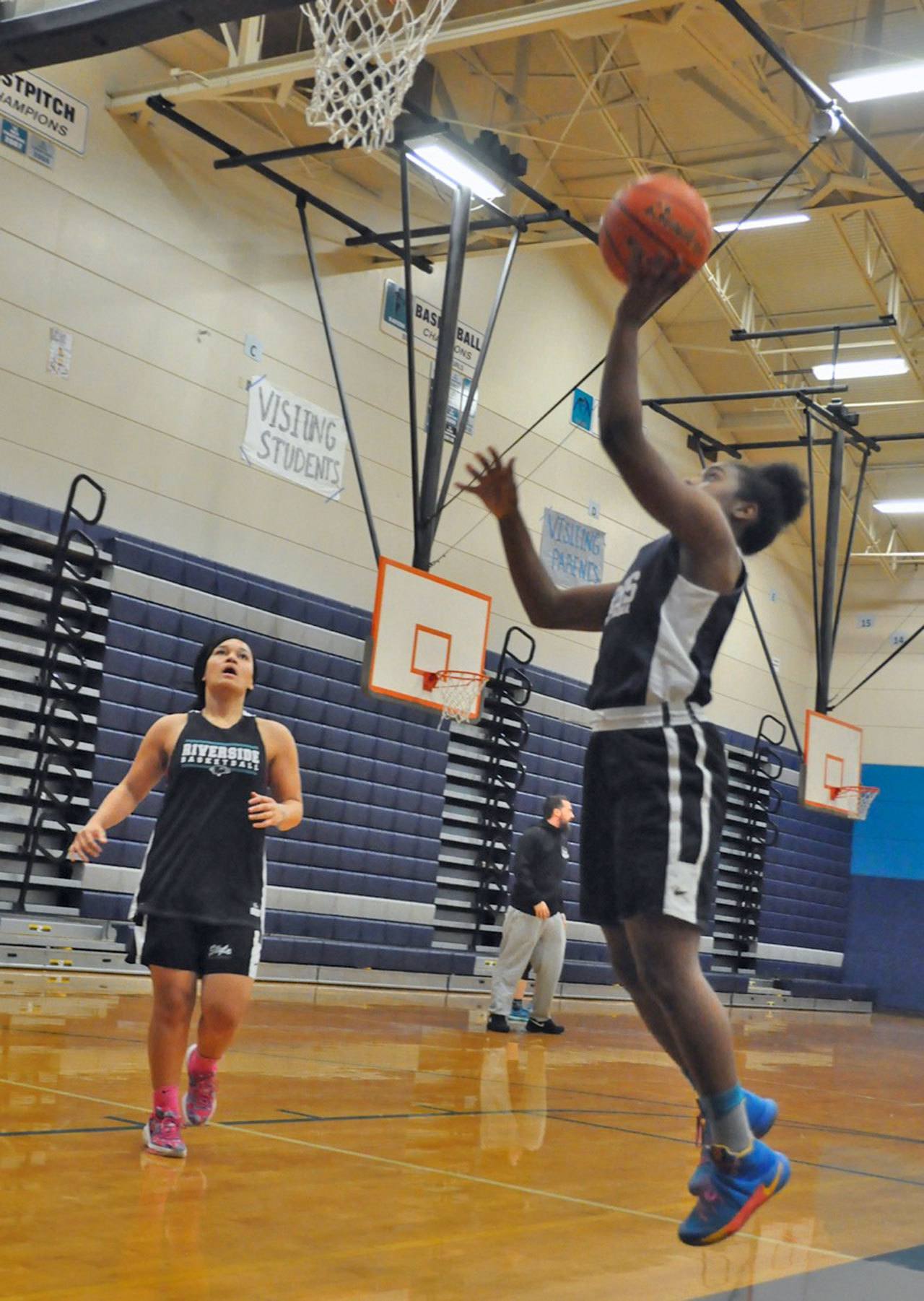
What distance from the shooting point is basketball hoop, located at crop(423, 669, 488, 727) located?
11.5 m

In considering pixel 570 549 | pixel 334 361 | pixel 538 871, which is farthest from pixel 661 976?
pixel 570 549

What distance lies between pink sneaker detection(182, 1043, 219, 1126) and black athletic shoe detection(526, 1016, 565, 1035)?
6.02 metres

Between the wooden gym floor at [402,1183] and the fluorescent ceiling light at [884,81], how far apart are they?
7.32 metres

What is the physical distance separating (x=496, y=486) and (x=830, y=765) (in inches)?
562

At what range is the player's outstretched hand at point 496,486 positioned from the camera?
12.0 ft

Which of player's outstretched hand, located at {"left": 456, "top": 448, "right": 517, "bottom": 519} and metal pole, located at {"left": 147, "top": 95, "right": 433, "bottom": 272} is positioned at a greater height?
metal pole, located at {"left": 147, "top": 95, "right": 433, "bottom": 272}

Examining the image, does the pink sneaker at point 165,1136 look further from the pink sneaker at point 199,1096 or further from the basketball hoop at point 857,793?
the basketball hoop at point 857,793

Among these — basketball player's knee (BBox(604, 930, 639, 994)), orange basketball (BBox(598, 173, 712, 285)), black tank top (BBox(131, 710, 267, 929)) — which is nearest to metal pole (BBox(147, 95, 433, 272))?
black tank top (BBox(131, 710, 267, 929))

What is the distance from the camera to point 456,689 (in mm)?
11648

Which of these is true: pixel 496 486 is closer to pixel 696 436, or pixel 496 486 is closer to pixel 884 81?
pixel 884 81

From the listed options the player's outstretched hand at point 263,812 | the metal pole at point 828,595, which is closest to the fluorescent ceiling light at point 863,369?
the metal pole at point 828,595

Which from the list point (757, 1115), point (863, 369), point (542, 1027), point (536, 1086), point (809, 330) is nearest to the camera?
point (757, 1115)

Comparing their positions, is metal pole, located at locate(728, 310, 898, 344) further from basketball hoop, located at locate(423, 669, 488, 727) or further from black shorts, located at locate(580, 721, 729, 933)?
black shorts, located at locate(580, 721, 729, 933)

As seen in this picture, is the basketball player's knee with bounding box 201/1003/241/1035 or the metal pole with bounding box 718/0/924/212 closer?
the basketball player's knee with bounding box 201/1003/241/1035
